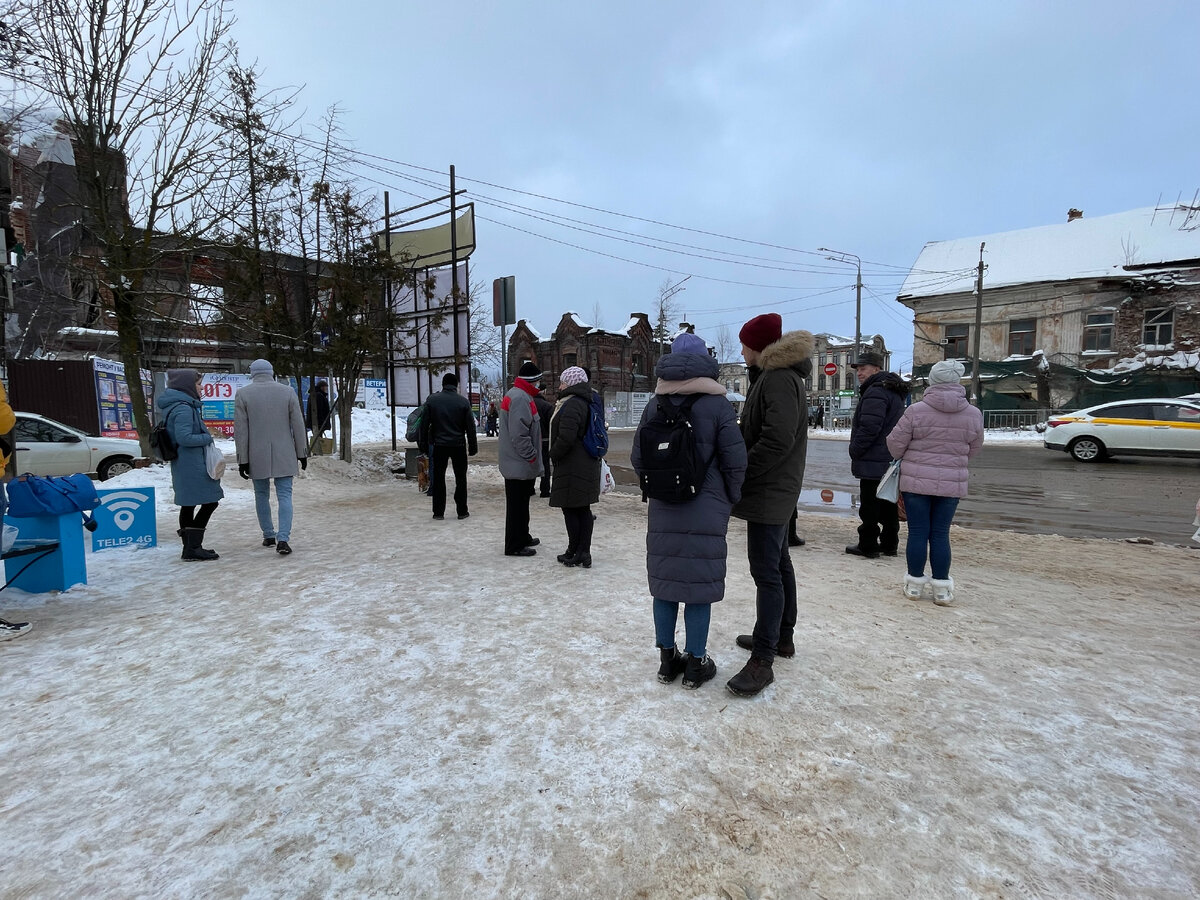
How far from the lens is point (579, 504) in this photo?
5.46m

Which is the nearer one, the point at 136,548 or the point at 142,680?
the point at 142,680

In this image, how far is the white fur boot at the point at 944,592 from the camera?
455 centimetres

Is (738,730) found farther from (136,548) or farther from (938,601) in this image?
(136,548)

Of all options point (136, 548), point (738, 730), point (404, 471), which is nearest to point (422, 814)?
point (738, 730)

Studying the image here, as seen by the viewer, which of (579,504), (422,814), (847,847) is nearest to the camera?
(847,847)

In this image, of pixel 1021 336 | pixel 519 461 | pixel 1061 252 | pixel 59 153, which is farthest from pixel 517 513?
pixel 1061 252

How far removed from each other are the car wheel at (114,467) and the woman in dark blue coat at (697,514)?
11.6m

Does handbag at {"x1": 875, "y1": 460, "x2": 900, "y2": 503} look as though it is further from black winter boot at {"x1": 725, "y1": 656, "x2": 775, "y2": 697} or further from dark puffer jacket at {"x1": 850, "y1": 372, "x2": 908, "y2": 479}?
black winter boot at {"x1": 725, "y1": 656, "x2": 775, "y2": 697}

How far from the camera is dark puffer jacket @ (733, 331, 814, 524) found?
3.19 metres

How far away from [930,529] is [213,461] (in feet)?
20.1

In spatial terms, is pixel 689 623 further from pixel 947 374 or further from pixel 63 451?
pixel 63 451

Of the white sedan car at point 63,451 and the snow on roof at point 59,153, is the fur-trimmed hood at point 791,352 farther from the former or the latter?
the snow on roof at point 59,153

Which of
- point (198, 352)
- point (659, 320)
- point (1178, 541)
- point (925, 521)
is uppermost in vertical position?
point (659, 320)

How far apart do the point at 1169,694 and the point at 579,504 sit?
3.93 meters
